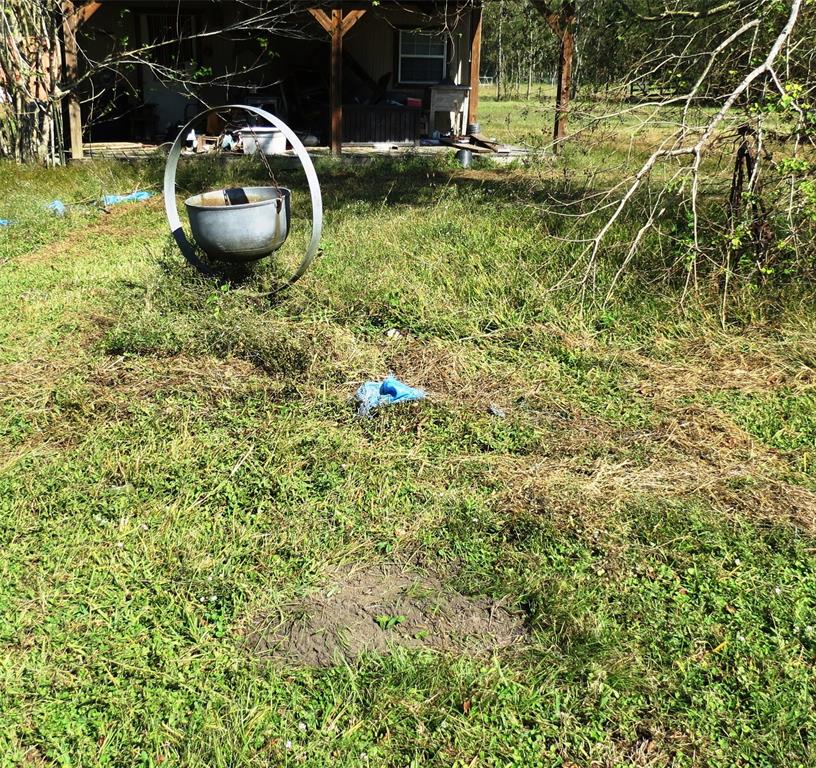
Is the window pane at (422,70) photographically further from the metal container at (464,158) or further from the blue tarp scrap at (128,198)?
the blue tarp scrap at (128,198)

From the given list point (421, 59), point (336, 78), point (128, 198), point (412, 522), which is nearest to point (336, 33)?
point (336, 78)

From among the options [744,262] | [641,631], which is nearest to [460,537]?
[641,631]

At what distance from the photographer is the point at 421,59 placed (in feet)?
56.7

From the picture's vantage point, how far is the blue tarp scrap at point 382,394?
4.68 meters

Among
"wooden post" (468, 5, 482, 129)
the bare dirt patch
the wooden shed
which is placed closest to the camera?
the bare dirt patch

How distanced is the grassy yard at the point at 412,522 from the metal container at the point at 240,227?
12.8 inches

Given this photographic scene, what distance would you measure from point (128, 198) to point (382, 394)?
7075mm

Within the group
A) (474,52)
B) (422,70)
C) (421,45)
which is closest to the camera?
(474,52)

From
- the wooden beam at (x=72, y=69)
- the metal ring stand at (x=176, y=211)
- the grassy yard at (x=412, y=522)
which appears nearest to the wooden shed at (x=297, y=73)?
the wooden beam at (x=72, y=69)

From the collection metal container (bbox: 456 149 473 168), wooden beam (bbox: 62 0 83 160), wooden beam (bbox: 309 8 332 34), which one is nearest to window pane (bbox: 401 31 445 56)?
wooden beam (bbox: 309 8 332 34)

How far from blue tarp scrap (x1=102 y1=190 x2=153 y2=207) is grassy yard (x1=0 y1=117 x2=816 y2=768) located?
4101mm

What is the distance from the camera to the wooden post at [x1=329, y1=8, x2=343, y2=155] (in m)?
13.6

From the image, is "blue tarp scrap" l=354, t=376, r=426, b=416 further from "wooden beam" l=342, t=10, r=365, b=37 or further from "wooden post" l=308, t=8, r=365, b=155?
"wooden beam" l=342, t=10, r=365, b=37

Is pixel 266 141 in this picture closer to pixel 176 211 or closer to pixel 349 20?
pixel 349 20
